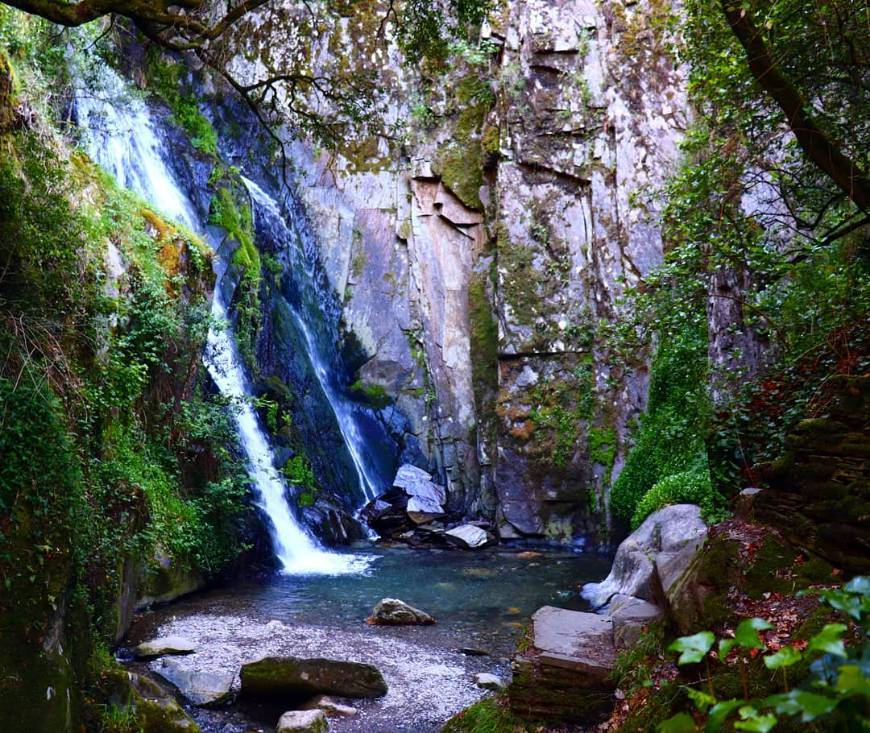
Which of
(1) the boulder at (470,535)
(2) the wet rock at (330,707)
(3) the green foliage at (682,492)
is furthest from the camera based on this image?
(1) the boulder at (470,535)

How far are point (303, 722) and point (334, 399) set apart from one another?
13173 millimetres

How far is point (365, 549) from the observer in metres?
14.0

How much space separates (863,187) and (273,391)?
39.9 ft

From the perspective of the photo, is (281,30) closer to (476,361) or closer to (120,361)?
(476,361)

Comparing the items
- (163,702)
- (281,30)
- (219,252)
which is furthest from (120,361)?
(281,30)

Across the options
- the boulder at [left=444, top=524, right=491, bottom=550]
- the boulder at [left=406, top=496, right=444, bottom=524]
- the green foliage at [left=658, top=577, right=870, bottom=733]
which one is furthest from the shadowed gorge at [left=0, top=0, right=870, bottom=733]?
the boulder at [left=406, top=496, right=444, bottom=524]

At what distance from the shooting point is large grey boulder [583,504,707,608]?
833cm

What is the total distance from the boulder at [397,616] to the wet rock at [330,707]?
271 centimetres

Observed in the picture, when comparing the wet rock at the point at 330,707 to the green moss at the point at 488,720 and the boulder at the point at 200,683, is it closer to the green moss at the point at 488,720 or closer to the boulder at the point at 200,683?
the boulder at the point at 200,683

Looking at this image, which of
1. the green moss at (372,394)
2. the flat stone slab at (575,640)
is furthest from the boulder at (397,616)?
the green moss at (372,394)

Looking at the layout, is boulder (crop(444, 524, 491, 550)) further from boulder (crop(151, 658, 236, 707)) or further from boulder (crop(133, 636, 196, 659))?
boulder (crop(151, 658, 236, 707))

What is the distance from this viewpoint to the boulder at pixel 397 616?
28.4 ft

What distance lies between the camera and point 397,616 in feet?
28.6

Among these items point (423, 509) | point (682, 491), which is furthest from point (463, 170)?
point (682, 491)
